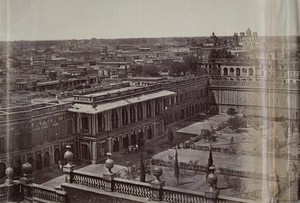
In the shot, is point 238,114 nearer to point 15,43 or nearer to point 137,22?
point 137,22

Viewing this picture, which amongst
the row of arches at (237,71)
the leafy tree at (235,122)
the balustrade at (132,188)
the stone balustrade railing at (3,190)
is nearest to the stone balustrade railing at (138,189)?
the balustrade at (132,188)

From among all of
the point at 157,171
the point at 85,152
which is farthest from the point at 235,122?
the point at 85,152

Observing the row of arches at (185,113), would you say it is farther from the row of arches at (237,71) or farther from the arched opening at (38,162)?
the arched opening at (38,162)

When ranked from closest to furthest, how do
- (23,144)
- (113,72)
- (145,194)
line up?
1. (145,194)
2. (113,72)
3. (23,144)

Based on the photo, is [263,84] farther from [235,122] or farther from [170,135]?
[170,135]

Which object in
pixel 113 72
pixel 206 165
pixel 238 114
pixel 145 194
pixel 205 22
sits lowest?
pixel 145 194

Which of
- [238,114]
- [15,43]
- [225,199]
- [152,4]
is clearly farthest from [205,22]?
[15,43]

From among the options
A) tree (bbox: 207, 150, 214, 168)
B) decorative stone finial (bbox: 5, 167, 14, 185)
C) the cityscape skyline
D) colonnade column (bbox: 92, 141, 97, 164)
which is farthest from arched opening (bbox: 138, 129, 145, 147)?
decorative stone finial (bbox: 5, 167, 14, 185)
